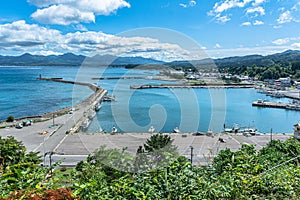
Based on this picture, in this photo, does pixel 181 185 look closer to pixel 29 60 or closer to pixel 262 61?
pixel 262 61

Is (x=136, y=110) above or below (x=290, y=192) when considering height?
below

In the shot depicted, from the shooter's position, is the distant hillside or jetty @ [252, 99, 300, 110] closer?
jetty @ [252, 99, 300, 110]

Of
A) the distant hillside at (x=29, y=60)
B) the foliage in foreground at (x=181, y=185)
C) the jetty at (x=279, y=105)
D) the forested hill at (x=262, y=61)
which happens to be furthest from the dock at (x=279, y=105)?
the distant hillside at (x=29, y=60)

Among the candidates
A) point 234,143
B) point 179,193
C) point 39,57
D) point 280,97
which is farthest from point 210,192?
point 39,57

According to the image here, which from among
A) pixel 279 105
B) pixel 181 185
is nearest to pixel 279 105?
pixel 279 105

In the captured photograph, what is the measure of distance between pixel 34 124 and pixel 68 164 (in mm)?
6988

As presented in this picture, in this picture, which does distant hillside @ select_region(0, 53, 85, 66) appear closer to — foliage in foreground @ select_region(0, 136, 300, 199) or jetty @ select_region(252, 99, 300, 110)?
jetty @ select_region(252, 99, 300, 110)

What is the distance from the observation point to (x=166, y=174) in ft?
3.69

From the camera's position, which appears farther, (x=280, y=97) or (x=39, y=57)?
(x=39, y=57)

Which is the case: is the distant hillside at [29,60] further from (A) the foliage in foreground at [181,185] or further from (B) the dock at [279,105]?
(A) the foliage in foreground at [181,185]

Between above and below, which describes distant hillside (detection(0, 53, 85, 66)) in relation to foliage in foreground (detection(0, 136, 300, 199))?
above

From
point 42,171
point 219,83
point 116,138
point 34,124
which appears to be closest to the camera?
point 42,171

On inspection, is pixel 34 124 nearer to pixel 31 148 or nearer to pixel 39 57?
pixel 31 148

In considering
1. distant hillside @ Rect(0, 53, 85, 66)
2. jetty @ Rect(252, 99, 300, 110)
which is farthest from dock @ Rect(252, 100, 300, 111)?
distant hillside @ Rect(0, 53, 85, 66)
